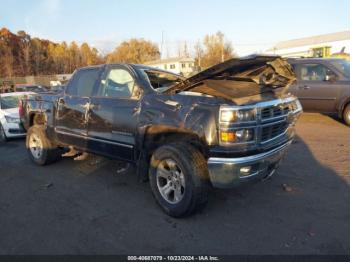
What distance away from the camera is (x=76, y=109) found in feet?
17.0

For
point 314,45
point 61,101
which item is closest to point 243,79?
point 61,101

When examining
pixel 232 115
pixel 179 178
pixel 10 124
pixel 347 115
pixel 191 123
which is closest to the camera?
pixel 232 115

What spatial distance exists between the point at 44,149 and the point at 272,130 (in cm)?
426

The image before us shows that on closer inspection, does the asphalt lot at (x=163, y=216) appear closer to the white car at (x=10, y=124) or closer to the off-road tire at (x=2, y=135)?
the white car at (x=10, y=124)

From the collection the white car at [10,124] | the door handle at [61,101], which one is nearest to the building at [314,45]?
the white car at [10,124]

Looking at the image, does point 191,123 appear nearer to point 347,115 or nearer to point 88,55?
point 347,115

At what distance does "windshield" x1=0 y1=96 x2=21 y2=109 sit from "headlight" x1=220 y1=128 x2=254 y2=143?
26.2 ft

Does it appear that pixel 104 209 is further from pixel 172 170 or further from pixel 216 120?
pixel 216 120

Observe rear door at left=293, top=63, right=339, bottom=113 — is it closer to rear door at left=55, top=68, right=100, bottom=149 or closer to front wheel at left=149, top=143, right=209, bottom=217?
rear door at left=55, top=68, right=100, bottom=149

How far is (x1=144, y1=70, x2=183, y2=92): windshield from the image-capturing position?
4.45 metres

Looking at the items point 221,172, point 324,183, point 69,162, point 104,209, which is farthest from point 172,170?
point 69,162

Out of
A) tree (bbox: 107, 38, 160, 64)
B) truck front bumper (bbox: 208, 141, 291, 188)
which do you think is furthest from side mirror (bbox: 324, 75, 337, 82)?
tree (bbox: 107, 38, 160, 64)

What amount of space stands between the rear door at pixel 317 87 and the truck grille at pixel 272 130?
17.6ft

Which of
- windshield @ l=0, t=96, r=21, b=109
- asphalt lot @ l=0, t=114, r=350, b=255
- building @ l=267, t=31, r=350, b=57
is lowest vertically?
asphalt lot @ l=0, t=114, r=350, b=255
